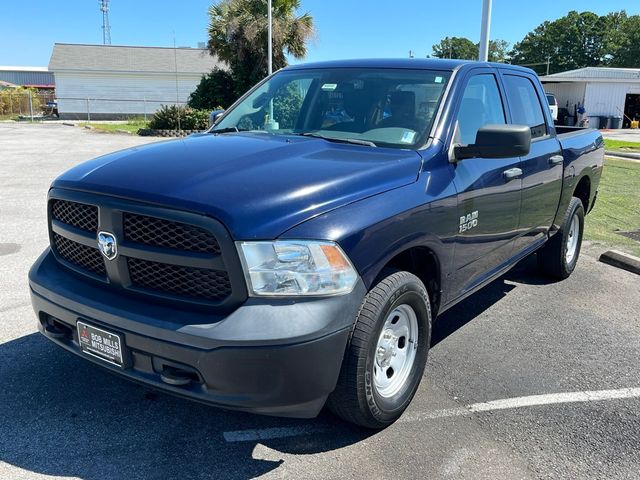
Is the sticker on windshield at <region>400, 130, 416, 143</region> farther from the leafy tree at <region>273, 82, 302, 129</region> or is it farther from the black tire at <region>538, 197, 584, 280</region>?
the black tire at <region>538, 197, 584, 280</region>

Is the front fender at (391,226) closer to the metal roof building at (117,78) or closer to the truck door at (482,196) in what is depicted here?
the truck door at (482,196)

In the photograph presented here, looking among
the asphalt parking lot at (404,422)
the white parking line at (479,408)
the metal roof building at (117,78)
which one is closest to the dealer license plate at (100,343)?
the asphalt parking lot at (404,422)

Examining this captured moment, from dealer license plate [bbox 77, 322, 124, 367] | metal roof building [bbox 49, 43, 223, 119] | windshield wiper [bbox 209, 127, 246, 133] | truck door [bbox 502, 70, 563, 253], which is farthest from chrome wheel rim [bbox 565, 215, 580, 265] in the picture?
metal roof building [bbox 49, 43, 223, 119]

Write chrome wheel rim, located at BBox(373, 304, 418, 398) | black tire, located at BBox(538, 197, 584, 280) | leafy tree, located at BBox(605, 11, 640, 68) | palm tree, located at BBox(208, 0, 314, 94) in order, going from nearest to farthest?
chrome wheel rim, located at BBox(373, 304, 418, 398) → black tire, located at BBox(538, 197, 584, 280) → palm tree, located at BBox(208, 0, 314, 94) → leafy tree, located at BBox(605, 11, 640, 68)

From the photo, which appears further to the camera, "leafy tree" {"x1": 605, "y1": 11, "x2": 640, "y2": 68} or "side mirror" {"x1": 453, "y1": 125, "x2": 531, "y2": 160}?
"leafy tree" {"x1": 605, "y1": 11, "x2": 640, "y2": 68}

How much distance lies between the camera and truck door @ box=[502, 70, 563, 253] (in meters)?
4.63

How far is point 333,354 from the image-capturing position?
104 inches

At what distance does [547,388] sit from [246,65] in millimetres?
26522

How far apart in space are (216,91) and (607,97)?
1056 inches

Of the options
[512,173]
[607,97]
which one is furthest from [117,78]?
[512,173]

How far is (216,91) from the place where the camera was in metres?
28.6

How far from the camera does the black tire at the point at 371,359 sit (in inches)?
110

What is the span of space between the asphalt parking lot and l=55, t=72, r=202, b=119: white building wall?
3958cm

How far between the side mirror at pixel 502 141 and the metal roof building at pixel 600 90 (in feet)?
127
